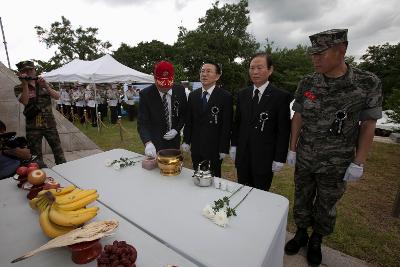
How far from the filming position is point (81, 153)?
6.88 m

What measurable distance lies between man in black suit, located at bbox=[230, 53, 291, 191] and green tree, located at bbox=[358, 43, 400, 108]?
23.0 metres

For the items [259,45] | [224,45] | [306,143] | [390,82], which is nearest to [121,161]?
[306,143]

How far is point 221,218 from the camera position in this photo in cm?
148

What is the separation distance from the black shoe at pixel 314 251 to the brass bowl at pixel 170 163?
1.71 meters

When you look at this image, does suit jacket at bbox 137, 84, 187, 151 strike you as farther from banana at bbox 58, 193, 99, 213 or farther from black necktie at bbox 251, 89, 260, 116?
banana at bbox 58, 193, 99, 213

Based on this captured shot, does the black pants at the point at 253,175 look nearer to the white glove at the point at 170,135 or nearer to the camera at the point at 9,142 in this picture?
the white glove at the point at 170,135

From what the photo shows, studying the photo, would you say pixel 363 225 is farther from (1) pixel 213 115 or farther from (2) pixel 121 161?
(2) pixel 121 161

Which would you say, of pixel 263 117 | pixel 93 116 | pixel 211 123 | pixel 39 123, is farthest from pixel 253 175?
pixel 93 116

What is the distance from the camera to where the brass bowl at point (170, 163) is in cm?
221

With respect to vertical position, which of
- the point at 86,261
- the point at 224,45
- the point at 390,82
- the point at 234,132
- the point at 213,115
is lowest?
the point at 86,261

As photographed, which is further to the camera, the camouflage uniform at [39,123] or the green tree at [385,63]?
the green tree at [385,63]

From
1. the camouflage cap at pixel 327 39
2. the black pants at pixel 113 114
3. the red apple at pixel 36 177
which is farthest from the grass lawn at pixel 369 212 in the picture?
the black pants at pixel 113 114

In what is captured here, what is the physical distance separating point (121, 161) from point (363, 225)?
3594 mm

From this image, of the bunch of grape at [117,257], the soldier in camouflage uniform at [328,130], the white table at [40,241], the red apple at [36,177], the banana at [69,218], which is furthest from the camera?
the soldier in camouflage uniform at [328,130]
